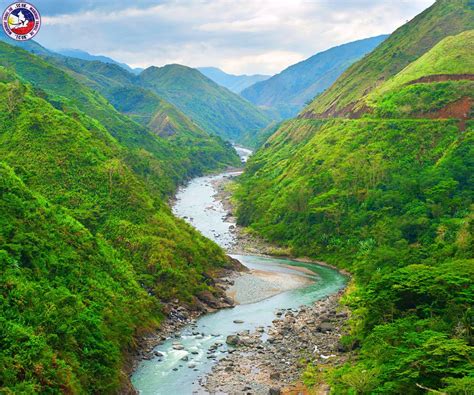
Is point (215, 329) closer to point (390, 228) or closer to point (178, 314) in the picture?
point (178, 314)

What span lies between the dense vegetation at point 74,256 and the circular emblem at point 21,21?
16.5m

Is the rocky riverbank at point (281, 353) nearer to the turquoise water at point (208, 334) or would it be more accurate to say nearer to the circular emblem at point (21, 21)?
the turquoise water at point (208, 334)

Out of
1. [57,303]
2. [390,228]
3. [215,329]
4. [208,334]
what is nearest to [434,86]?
[390,228]

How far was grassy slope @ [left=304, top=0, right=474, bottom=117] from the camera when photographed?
6186 inches

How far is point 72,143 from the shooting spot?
8644cm

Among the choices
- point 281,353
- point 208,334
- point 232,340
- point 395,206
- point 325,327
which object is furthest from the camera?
point 395,206

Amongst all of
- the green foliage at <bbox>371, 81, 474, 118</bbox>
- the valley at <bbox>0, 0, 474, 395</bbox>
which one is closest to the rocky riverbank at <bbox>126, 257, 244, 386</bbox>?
the valley at <bbox>0, 0, 474, 395</bbox>

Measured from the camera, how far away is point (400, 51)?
16438 cm

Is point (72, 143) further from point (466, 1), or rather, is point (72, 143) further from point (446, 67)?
point (466, 1)

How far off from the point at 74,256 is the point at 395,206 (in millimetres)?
56544

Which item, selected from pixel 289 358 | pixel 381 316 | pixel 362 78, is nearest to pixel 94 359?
pixel 289 358

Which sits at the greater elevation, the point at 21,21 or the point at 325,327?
the point at 21,21

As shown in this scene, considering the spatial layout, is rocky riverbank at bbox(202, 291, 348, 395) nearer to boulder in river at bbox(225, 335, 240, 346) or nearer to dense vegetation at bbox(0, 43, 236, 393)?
boulder in river at bbox(225, 335, 240, 346)

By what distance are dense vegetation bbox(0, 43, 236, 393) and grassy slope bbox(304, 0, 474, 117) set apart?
8402 centimetres
